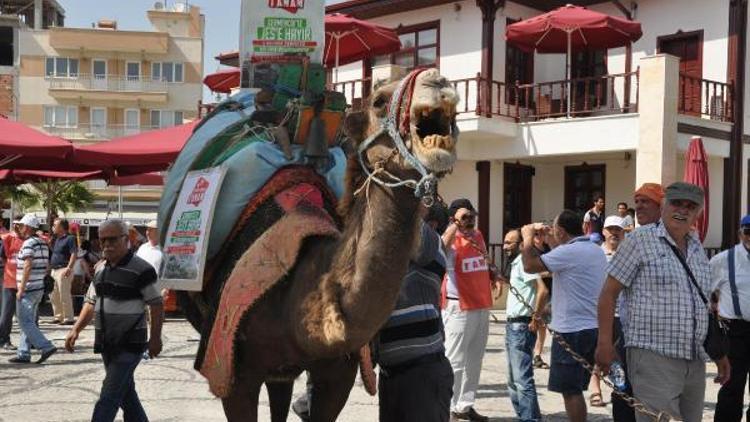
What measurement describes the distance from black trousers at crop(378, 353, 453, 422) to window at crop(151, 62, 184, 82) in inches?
2273

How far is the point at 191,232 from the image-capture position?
18.7 ft

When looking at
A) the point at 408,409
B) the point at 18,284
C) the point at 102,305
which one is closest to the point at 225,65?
the point at 18,284

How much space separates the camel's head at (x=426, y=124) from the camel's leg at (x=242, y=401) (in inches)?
60.3

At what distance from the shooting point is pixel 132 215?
5481 centimetres

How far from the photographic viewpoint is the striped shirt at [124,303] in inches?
274

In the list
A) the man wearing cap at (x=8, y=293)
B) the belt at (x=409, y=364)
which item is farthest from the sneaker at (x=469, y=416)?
the man wearing cap at (x=8, y=293)

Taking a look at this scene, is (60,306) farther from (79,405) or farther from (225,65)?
(225,65)

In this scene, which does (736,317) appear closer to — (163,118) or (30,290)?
(30,290)

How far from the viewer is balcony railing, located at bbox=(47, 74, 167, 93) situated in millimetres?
59188

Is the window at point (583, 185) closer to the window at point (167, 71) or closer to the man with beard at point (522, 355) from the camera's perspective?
the man with beard at point (522, 355)

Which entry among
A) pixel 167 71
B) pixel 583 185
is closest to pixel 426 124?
pixel 583 185

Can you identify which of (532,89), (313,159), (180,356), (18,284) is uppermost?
(532,89)

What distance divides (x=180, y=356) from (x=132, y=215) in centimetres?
4352

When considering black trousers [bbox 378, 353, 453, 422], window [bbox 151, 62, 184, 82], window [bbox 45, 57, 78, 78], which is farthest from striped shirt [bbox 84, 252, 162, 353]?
window [bbox 45, 57, 78, 78]
